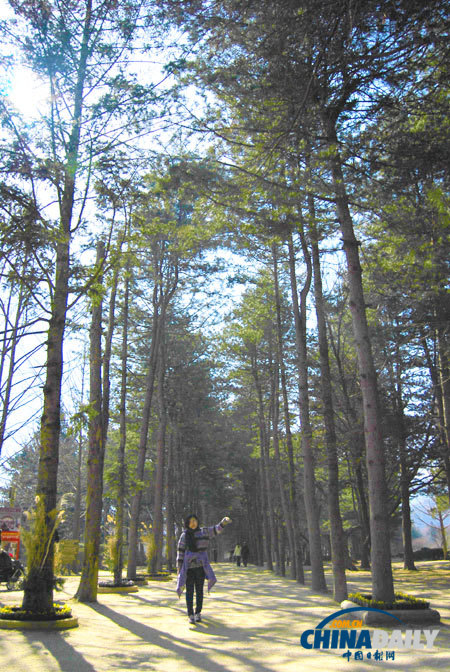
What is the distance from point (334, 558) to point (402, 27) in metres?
9.48

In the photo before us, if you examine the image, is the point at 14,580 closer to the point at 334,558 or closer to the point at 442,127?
the point at 334,558

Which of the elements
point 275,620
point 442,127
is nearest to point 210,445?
point 275,620

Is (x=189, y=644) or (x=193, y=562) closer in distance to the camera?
(x=189, y=644)

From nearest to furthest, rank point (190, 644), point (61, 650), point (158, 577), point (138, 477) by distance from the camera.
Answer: point (61, 650) < point (190, 644) < point (138, 477) < point (158, 577)

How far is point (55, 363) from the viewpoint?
8.43 metres

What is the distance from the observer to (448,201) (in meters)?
7.95

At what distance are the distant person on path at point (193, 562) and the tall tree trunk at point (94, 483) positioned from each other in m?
3.34

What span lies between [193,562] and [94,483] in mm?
4148

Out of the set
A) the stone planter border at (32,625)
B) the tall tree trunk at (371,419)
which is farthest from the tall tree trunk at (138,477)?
the tall tree trunk at (371,419)

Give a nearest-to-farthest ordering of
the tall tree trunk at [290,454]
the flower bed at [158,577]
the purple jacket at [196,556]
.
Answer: the purple jacket at [196,556]
the tall tree trunk at [290,454]
the flower bed at [158,577]

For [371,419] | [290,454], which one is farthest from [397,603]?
[290,454]

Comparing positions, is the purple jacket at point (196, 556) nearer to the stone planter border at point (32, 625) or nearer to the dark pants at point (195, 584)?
the dark pants at point (195, 584)

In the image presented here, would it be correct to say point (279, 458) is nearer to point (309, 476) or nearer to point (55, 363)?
point (309, 476)

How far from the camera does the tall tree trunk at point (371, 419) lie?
8016mm
